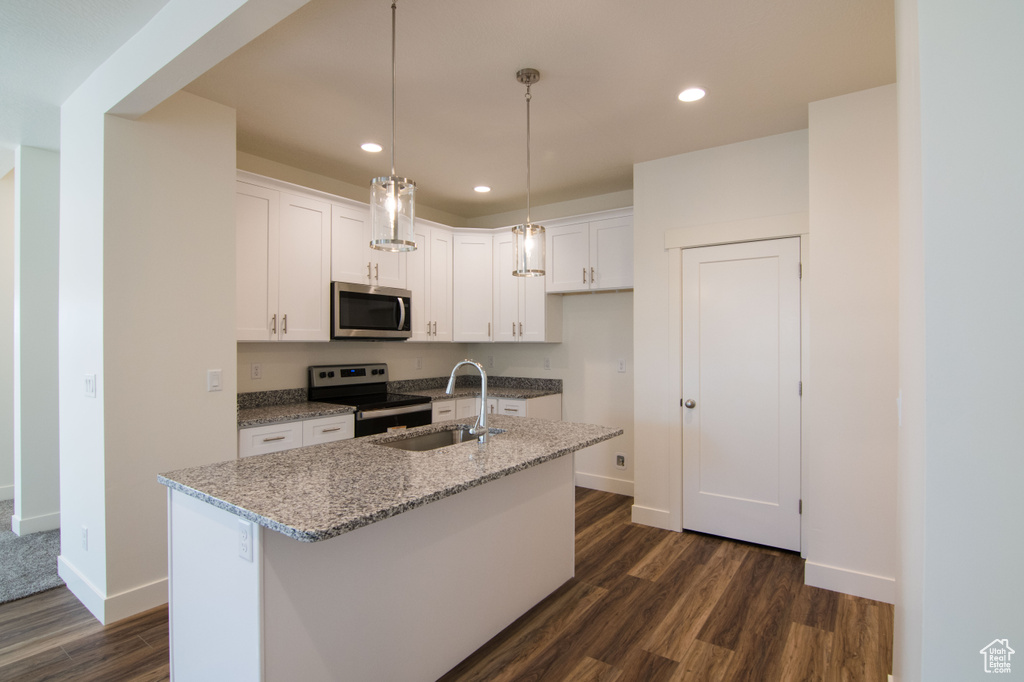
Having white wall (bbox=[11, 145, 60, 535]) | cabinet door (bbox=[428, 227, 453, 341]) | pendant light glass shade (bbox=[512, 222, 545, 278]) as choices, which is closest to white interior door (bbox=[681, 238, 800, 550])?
pendant light glass shade (bbox=[512, 222, 545, 278])

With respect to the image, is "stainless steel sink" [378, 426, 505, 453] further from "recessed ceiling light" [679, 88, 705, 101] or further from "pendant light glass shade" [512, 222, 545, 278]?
"recessed ceiling light" [679, 88, 705, 101]

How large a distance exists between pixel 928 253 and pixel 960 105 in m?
0.23

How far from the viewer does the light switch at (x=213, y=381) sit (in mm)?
2670

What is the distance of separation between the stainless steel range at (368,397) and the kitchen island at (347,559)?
50.9 inches

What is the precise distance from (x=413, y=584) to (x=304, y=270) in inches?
94.4

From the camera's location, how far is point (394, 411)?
372 cm

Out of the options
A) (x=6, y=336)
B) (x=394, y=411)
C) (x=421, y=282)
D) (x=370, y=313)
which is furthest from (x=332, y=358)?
(x=6, y=336)

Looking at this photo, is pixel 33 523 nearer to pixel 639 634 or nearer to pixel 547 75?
pixel 639 634

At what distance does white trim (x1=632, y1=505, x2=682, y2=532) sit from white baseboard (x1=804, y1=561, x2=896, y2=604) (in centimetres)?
92

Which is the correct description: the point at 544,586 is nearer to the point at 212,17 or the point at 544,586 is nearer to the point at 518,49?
the point at 518,49

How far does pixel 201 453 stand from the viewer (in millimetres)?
2652

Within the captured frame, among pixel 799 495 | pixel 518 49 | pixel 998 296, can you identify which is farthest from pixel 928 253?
pixel 799 495

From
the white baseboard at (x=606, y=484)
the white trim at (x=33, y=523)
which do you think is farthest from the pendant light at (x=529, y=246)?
the white trim at (x=33, y=523)

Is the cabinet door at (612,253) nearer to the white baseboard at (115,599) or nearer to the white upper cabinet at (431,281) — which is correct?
the white upper cabinet at (431,281)
